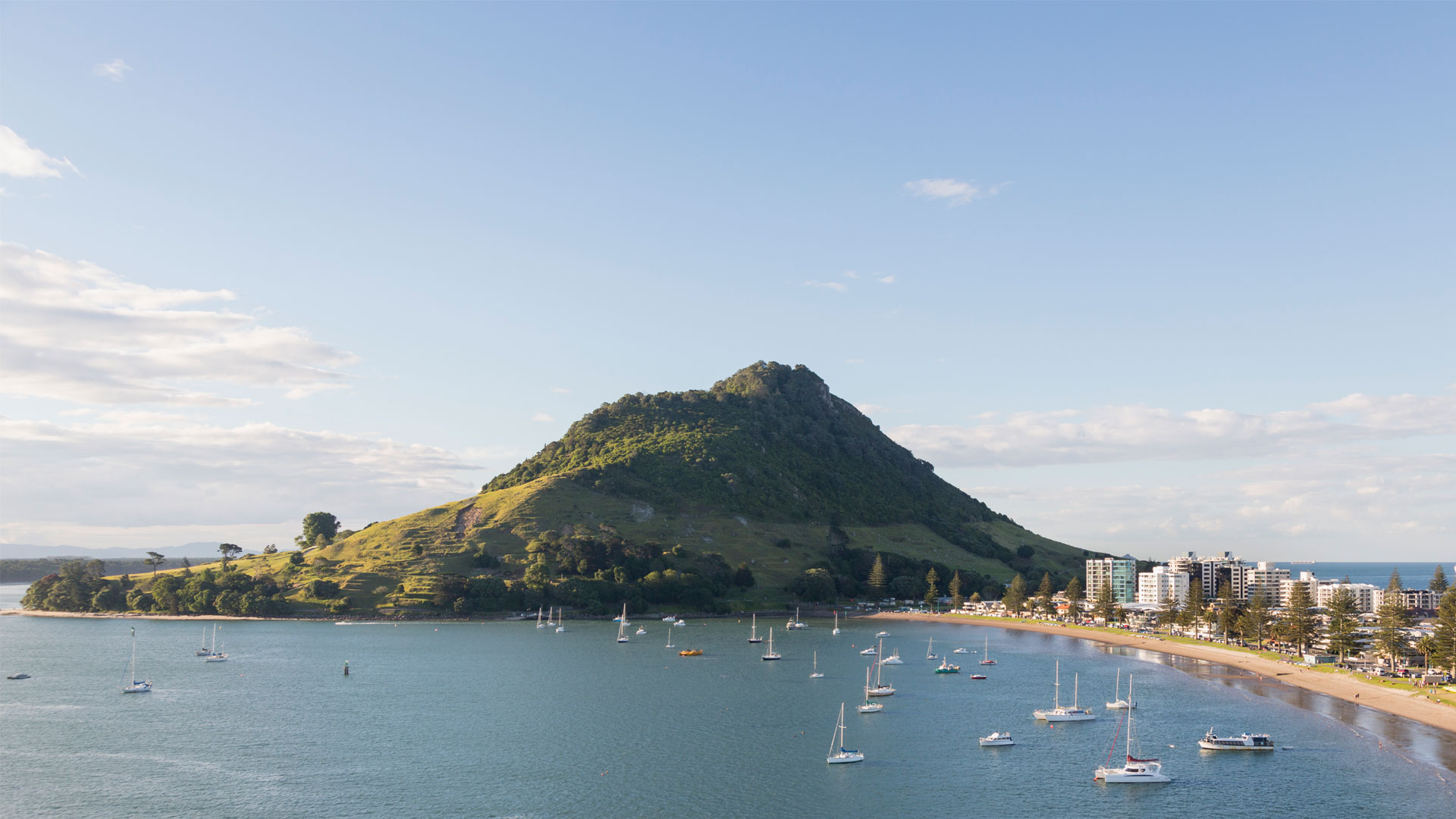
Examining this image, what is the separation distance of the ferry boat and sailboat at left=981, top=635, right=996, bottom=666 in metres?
59.1

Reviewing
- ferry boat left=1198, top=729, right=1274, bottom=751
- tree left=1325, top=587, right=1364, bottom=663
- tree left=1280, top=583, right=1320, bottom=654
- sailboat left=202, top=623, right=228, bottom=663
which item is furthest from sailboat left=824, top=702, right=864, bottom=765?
sailboat left=202, top=623, right=228, bottom=663

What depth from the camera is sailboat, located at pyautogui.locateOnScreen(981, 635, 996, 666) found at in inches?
5999

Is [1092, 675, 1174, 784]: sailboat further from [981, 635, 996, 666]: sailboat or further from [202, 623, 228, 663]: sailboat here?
[202, 623, 228, 663]: sailboat

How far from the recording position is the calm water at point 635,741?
7462 cm

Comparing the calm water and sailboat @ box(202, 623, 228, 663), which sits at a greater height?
the calm water

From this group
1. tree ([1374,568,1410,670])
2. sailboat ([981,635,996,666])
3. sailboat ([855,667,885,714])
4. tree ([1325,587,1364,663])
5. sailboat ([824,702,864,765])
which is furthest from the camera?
sailboat ([981,635,996,666])

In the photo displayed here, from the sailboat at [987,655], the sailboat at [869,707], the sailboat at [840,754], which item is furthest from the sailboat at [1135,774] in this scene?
the sailboat at [987,655]

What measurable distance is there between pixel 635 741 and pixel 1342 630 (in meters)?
118

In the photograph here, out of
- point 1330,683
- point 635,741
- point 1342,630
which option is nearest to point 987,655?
point 1330,683

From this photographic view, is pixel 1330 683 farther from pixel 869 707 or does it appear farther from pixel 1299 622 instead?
pixel 869 707

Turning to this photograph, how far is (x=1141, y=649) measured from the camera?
178 m

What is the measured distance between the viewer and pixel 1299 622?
14862cm

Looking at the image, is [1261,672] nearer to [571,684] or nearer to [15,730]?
[571,684]

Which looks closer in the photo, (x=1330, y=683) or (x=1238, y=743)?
(x=1238, y=743)
